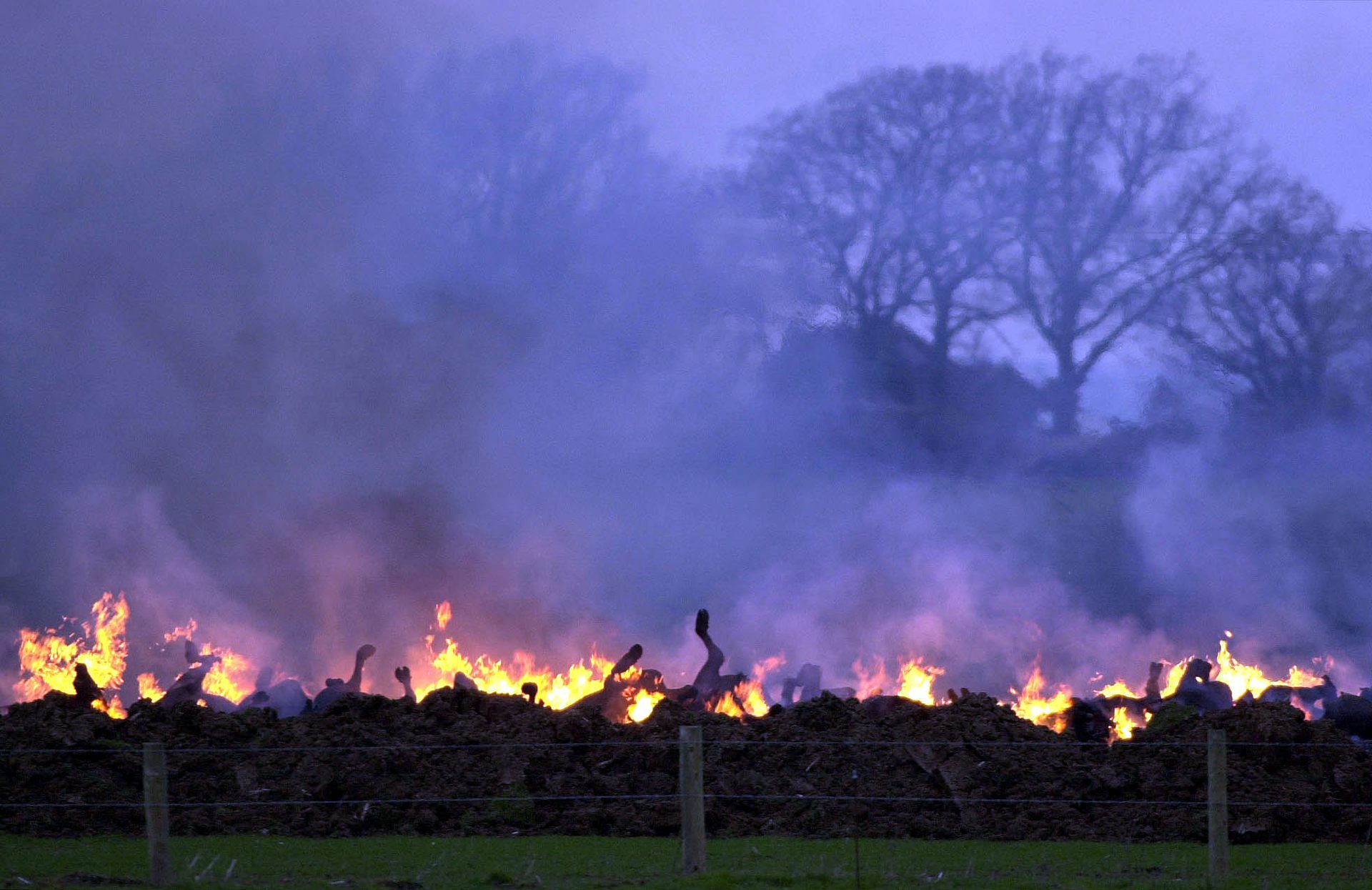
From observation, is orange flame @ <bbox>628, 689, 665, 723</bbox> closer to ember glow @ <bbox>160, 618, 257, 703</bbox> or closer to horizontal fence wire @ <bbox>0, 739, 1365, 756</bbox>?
horizontal fence wire @ <bbox>0, 739, 1365, 756</bbox>

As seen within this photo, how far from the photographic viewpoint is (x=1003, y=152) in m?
34.5

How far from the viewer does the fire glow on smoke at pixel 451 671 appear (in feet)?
77.5

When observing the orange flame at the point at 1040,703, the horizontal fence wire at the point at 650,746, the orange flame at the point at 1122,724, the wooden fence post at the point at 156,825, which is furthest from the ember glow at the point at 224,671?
the wooden fence post at the point at 156,825

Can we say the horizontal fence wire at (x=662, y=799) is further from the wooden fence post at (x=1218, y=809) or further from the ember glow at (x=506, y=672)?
the ember glow at (x=506, y=672)

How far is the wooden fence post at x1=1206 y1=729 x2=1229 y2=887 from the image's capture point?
33.5 feet

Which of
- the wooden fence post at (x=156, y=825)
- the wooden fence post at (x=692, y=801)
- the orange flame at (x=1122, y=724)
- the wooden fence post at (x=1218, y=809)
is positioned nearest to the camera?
the wooden fence post at (x=156, y=825)

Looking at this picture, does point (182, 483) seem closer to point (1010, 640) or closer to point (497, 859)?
point (1010, 640)

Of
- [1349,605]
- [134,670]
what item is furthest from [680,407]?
[1349,605]

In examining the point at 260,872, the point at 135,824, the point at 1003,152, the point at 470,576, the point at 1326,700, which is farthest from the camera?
the point at 1003,152

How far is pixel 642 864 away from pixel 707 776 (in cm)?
298

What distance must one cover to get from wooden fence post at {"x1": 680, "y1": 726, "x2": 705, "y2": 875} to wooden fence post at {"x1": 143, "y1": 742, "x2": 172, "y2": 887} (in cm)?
357

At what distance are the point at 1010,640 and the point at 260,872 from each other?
64.0 ft

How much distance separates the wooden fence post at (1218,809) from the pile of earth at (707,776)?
2420 millimetres

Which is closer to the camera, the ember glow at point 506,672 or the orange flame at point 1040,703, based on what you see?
the orange flame at point 1040,703
